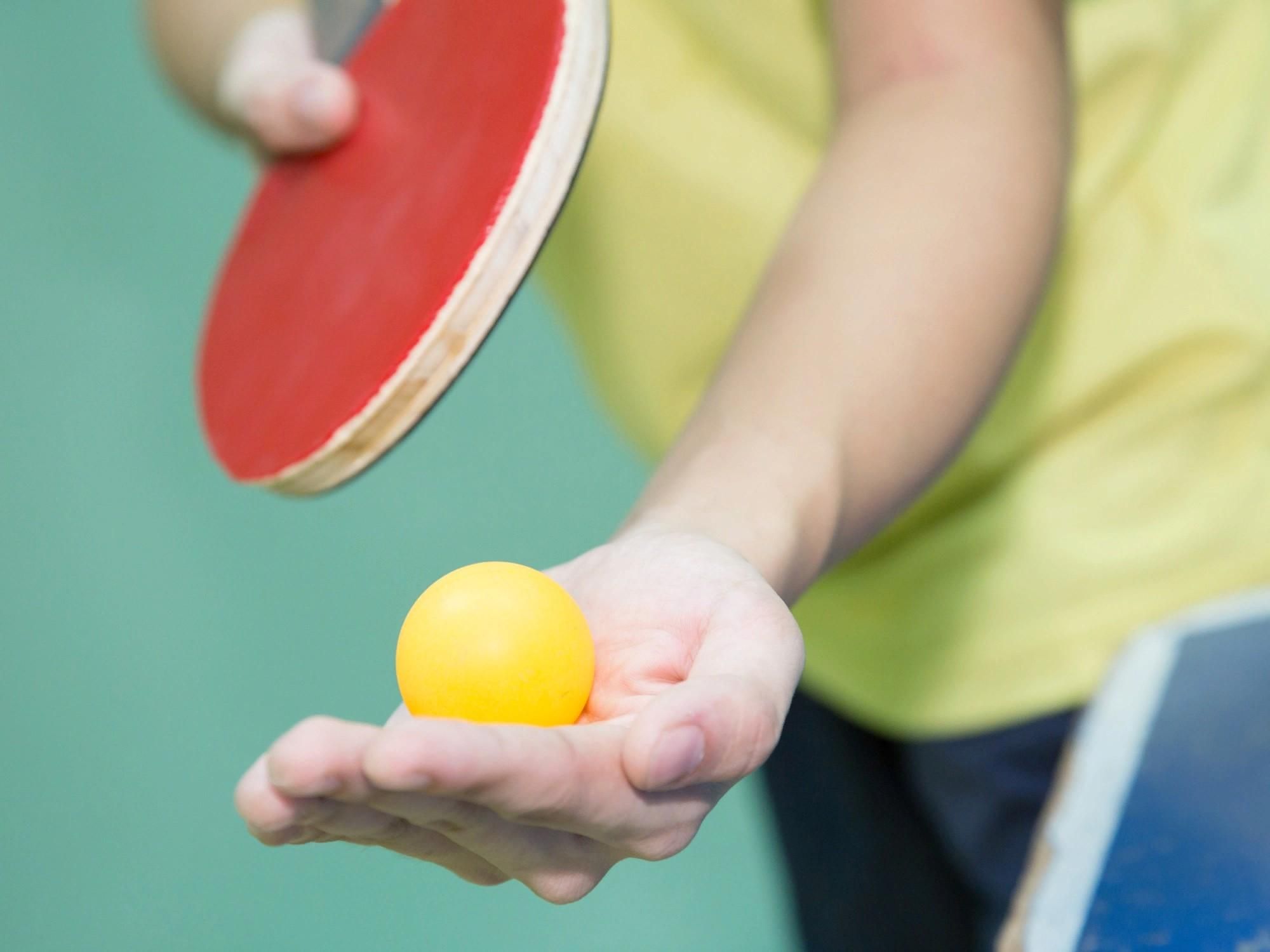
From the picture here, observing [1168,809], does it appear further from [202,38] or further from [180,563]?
[180,563]

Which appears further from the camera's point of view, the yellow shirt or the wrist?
the yellow shirt

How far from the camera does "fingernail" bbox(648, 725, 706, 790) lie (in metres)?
0.41

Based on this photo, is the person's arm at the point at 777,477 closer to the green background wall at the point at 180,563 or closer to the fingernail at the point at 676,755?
the fingernail at the point at 676,755

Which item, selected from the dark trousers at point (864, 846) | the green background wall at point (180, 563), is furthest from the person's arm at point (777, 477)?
the green background wall at point (180, 563)

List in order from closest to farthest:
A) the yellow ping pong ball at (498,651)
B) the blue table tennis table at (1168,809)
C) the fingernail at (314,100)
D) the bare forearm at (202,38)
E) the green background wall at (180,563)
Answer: the yellow ping pong ball at (498,651), the blue table tennis table at (1168,809), the fingernail at (314,100), the bare forearm at (202,38), the green background wall at (180,563)

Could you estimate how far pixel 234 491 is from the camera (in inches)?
90.2

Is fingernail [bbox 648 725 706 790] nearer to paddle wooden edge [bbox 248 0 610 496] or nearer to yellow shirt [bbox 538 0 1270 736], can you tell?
paddle wooden edge [bbox 248 0 610 496]

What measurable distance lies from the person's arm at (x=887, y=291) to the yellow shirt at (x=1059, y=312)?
0.15 m

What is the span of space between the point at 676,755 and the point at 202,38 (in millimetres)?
913

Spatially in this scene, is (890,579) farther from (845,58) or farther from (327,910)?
(327,910)

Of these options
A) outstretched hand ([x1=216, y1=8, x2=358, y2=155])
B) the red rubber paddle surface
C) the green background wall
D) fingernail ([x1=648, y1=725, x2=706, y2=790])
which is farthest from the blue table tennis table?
the green background wall

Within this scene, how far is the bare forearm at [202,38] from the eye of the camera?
1094 millimetres

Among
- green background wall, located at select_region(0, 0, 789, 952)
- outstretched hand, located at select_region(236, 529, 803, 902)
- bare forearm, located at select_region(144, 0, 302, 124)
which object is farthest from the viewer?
green background wall, located at select_region(0, 0, 789, 952)

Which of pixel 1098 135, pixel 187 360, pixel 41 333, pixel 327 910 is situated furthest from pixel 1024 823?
pixel 41 333
